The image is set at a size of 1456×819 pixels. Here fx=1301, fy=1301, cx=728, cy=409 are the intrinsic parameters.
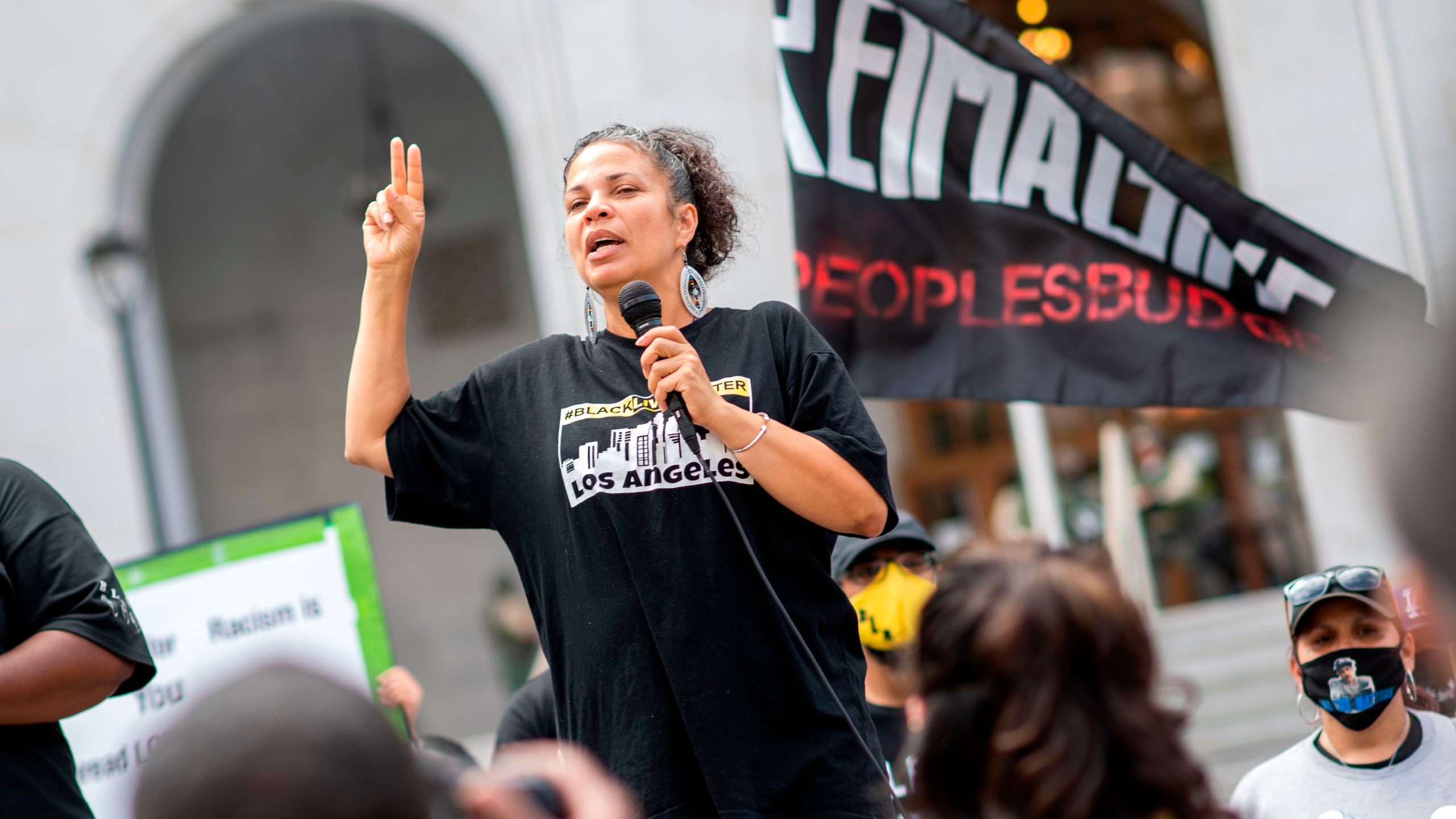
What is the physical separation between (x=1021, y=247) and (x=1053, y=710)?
2536 mm

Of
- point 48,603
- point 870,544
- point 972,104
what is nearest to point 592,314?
point 48,603

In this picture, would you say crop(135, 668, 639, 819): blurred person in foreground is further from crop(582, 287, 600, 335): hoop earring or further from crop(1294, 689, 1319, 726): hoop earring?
crop(1294, 689, 1319, 726): hoop earring

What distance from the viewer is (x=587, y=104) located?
831 cm

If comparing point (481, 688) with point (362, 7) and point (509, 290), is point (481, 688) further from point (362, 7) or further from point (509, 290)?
point (362, 7)

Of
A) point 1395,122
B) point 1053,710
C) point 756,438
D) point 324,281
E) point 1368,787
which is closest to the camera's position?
point 1053,710

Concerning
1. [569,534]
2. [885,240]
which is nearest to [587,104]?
[885,240]

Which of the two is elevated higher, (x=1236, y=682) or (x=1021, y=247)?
(x=1021, y=247)

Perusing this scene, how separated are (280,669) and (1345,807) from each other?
8.21 feet

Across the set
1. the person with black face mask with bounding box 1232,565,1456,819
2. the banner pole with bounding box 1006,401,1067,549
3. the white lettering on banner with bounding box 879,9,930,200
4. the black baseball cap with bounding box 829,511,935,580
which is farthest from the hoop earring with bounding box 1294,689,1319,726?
the banner pole with bounding box 1006,401,1067,549

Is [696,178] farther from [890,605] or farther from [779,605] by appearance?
[890,605]

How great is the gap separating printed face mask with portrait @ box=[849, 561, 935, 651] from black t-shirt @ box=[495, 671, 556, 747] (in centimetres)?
89

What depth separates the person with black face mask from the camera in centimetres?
281

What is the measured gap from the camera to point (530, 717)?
3557 mm

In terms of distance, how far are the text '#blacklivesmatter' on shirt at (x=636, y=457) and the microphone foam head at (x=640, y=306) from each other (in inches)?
5.8
